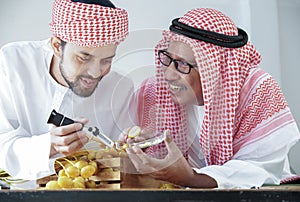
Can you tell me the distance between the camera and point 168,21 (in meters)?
2.08

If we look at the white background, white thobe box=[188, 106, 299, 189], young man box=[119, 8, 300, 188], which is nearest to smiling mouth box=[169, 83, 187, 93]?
young man box=[119, 8, 300, 188]

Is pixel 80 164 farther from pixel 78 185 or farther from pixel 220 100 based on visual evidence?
Answer: pixel 220 100

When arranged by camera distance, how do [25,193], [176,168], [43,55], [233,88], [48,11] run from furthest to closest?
[48,11] → [43,55] → [233,88] → [176,168] → [25,193]

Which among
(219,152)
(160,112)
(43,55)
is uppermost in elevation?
(43,55)

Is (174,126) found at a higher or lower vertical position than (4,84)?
lower

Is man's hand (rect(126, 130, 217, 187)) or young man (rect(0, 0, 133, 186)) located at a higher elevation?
young man (rect(0, 0, 133, 186))

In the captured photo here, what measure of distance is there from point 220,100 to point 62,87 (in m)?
0.41

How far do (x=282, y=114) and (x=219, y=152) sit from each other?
7.6 inches

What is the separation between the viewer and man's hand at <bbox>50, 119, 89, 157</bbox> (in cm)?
126

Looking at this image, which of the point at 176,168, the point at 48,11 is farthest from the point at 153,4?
the point at 176,168

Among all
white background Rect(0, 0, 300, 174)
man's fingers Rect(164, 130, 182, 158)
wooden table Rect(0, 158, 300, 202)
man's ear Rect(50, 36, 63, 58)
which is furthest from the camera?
white background Rect(0, 0, 300, 174)

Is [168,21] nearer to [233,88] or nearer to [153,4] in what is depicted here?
[153,4]

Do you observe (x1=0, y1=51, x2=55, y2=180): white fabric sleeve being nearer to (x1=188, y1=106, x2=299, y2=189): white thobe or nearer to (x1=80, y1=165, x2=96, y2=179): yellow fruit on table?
(x1=80, y1=165, x2=96, y2=179): yellow fruit on table

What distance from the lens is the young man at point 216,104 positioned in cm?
141
